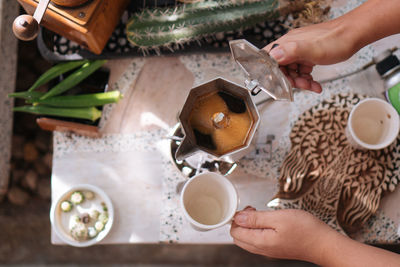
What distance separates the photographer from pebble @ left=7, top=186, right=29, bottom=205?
5.25 ft

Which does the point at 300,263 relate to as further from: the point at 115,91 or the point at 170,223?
the point at 115,91

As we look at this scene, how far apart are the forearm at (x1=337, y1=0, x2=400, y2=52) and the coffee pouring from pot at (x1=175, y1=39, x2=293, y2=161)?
25cm

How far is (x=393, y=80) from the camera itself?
3.38 feet

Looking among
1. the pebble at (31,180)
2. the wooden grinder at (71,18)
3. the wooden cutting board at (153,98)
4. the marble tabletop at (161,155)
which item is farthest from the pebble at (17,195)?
the wooden grinder at (71,18)

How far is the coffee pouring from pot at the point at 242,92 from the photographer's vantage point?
74 cm

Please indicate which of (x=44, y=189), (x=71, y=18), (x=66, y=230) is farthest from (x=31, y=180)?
(x=71, y=18)

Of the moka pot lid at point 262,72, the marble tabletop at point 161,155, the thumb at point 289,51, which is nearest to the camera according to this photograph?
the moka pot lid at point 262,72

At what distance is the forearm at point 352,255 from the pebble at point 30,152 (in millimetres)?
1324

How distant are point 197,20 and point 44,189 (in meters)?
1.11

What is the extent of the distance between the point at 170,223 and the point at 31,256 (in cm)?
99

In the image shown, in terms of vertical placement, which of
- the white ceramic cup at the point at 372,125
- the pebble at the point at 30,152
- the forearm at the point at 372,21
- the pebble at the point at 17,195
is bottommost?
the pebble at the point at 17,195

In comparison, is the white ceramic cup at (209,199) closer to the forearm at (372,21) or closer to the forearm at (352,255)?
the forearm at (352,255)

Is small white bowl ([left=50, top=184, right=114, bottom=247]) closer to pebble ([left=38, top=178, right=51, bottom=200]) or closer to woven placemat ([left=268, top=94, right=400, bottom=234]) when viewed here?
woven placemat ([left=268, top=94, right=400, bottom=234])

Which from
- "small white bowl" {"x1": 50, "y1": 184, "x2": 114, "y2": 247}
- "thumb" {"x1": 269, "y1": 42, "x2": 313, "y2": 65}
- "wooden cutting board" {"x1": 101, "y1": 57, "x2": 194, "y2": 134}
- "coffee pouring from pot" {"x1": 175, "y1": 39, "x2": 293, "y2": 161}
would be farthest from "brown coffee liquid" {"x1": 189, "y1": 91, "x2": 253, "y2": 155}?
"small white bowl" {"x1": 50, "y1": 184, "x2": 114, "y2": 247}
